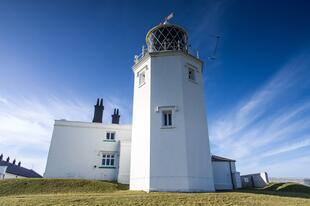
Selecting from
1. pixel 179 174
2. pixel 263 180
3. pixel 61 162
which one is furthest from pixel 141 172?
pixel 263 180

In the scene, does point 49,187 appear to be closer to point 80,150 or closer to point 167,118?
point 80,150

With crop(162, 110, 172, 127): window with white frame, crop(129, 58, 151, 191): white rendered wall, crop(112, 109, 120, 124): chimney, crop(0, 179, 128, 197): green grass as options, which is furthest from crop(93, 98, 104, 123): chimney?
crop(162, 110, 172, 127): window with white frame

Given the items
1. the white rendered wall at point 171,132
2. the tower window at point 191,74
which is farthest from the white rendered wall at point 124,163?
the tower window at point 191,74

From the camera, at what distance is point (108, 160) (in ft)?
72.2

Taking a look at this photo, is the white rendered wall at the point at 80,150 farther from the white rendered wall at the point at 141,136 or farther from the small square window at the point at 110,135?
the white rendered wall at the point at 141,136

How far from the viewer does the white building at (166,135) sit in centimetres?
1290

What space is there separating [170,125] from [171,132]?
51 cm

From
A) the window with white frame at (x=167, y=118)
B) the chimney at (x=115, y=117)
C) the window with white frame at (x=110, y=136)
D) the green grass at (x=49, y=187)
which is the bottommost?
the green grass at (x=49, y=187)

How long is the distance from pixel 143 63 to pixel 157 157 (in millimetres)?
7306

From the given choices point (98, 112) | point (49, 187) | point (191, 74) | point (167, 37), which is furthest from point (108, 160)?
point (167, 37)

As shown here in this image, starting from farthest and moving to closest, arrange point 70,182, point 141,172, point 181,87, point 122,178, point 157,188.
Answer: point 122,178, point 70,182, point 181,87, point 141,172, point 157,188

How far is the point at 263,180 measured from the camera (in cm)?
2223

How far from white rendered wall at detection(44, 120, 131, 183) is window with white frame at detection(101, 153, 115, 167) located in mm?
401

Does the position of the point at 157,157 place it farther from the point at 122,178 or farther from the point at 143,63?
the point at 122,178
